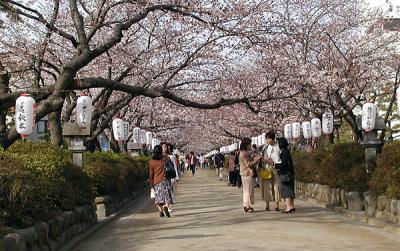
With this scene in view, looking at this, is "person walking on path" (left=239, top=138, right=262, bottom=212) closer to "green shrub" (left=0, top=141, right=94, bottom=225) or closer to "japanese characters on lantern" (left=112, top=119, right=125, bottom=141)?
"green shrub" (left=0, top=141, right=94, bottom=225)

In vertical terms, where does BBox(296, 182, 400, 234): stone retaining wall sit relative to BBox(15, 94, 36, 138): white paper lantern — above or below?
below

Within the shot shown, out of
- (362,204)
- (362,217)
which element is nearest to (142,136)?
(362,204)

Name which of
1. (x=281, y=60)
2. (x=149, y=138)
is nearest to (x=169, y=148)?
(x=281, y=60)

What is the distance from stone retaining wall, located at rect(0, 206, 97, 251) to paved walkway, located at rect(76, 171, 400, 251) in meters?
0.38

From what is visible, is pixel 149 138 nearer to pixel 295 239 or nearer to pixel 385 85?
pixel 385 85

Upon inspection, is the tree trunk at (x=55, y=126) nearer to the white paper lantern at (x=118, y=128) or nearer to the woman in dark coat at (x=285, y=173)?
the white paper lantern at (x=118, y=128)

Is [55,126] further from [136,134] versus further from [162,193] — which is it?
[136,134]

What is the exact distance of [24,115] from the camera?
1165 centimetres

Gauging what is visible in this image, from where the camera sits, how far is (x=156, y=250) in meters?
8.60

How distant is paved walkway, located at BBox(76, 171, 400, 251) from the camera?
8.84 m

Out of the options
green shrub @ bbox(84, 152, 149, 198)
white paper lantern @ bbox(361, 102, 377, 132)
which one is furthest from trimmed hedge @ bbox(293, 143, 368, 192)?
green shrub @ bbox(84, 152, 149, 198)

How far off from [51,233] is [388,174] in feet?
20.8

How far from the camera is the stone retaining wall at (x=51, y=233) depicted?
21.3ft

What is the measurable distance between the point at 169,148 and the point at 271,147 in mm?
3120
